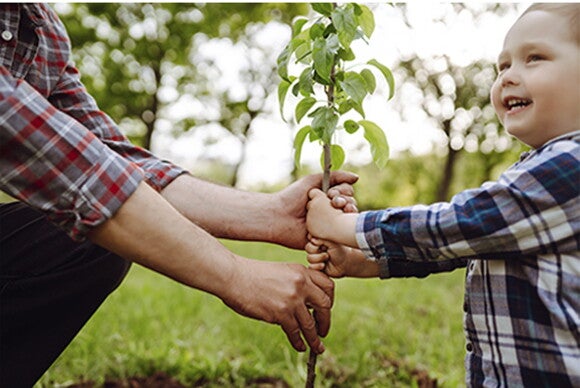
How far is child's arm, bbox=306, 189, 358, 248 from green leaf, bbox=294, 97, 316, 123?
0.89ft

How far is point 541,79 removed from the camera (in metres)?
1.51

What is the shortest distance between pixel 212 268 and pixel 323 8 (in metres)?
0.77

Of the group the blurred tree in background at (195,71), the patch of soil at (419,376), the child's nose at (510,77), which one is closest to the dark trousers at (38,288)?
the child's nose at (510,77)

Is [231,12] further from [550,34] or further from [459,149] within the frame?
[550,34]

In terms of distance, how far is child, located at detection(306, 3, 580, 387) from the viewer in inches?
56.6

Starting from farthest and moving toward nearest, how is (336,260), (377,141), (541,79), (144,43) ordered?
1. (144,43)
2. (336,260)
3. (377,141)
4. (541,79)

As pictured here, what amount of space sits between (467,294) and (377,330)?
6.77 feet

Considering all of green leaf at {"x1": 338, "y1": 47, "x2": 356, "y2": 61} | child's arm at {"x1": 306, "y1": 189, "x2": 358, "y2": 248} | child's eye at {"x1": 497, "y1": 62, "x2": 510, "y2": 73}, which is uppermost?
green leaf at {"x1": 338, "y1": 47, "x2": 356, "y2": 61}

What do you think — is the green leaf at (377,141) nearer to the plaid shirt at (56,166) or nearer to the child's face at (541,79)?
the child's face at (541,79)

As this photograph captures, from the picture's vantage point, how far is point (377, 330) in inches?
145

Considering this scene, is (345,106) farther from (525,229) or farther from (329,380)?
(329,380)

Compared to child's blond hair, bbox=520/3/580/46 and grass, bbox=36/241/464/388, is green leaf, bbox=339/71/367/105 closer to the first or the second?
child's blond hair, bbox=520/3/580/46

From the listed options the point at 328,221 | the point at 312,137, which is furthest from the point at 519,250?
the point at 312,137

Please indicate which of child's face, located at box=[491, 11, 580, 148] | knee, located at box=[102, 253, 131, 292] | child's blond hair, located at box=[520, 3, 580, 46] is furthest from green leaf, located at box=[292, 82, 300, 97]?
knee, located at box=[102, 253, 131, 292]
